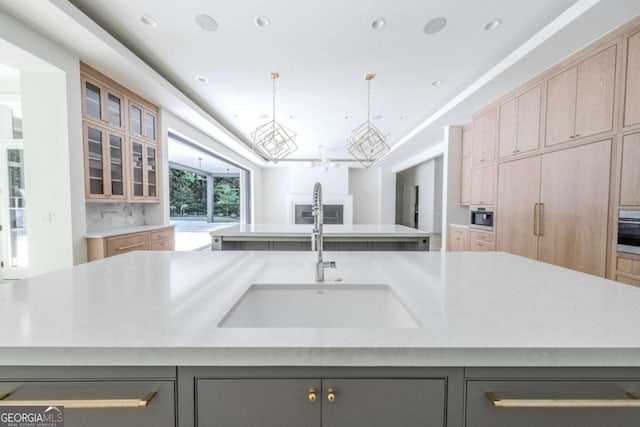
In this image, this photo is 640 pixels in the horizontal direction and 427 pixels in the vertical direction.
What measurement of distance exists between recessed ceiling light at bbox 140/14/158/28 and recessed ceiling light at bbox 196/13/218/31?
1.31 feet

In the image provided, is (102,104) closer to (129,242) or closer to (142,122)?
(142,122)

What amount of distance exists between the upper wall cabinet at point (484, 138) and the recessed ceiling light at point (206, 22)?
3.54 meters

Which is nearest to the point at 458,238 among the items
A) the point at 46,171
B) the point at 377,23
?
the point at 377,23

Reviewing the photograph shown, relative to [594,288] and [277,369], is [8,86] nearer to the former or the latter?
[277,369]

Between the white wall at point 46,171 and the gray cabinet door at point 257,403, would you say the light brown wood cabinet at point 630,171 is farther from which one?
the white wall at point 46,171

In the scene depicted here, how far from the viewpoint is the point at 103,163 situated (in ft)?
10.2

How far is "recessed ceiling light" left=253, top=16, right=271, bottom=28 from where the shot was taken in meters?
2.32

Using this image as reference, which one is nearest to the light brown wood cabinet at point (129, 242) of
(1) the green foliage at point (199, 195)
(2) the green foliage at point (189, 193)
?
(1) the green foliage at point (199, 195)

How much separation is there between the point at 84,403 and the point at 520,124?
4.10 metres

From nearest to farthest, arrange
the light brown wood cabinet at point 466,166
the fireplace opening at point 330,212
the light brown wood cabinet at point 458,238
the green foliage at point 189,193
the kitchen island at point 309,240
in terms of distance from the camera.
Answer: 1. the kitchen island at point 309,240
2. the light brown wood cabinet at point 458,238
3. the light brown wood cabinet at point 466,166
4. the fireplace opening at point 330,212
5. the green foliage at point 189,193

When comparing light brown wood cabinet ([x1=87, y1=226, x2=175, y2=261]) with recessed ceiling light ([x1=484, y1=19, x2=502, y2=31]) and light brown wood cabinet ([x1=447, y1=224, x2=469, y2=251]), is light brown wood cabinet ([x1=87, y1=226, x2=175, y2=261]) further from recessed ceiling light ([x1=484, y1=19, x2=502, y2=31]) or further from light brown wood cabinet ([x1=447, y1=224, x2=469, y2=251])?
light brown wood cabinet ([x1=447, y1=224, x2=469, y2=251])

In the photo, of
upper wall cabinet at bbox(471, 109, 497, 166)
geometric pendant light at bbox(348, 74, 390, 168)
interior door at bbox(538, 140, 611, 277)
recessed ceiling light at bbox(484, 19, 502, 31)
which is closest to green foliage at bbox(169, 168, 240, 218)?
geometric pendant light at bbox(348, 74, 390, 168)

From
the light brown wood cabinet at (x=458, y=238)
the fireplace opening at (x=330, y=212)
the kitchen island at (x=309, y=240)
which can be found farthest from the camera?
the fireplace opening at (x=330, y=212)

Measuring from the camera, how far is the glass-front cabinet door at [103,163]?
9.53 feet
